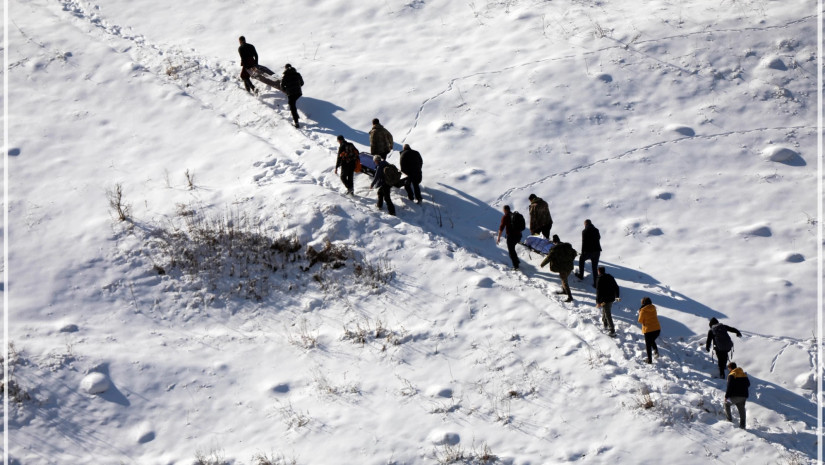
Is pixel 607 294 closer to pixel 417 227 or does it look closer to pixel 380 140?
pixel 417 227

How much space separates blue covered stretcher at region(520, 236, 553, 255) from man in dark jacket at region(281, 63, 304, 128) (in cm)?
707

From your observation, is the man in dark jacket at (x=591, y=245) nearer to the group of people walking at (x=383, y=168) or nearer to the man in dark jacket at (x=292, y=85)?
the group of people walking at (x=383, y=168)

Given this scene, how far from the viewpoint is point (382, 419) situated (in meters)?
12.4

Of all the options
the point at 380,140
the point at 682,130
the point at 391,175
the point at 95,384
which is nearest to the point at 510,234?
the point at 391,175

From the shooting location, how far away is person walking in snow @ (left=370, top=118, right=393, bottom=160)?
57.1 feet

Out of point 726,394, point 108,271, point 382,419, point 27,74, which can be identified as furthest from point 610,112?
point 27,74

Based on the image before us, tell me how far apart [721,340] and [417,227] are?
632 centimetres

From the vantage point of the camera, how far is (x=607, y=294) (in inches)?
531

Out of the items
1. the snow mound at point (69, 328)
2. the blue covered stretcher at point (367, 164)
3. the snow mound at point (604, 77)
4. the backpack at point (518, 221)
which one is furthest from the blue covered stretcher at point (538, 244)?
the snow mound at point (69, 328)

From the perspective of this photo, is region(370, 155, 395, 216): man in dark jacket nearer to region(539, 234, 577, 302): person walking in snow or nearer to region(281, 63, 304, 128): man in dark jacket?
region(539, 234, 577, 302): person walking in snow

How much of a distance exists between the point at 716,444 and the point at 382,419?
4975mm

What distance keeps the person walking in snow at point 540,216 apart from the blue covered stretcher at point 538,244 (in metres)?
0.20

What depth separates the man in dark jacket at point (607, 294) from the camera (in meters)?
13.4

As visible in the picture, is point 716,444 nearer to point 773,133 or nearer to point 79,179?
point 773,133
